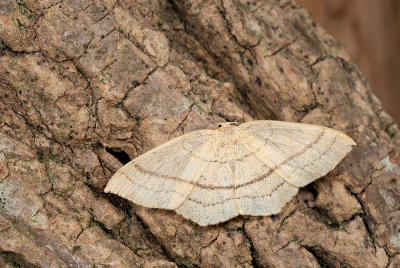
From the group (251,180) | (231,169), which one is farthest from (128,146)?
(251,180)

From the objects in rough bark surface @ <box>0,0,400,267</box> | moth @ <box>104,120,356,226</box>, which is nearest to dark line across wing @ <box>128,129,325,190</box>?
moth @ <box>104,120,356,226</box>

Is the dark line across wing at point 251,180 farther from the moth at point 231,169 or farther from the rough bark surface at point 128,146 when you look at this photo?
the rough bark surface at point 128,146

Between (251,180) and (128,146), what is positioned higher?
(251,180)

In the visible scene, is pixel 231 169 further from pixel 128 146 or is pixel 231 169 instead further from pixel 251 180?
pixel 128 146

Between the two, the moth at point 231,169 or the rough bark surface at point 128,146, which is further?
the moth at point 231,169

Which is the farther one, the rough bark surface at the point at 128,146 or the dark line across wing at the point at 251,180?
the dark line across wing at the point at 251,180

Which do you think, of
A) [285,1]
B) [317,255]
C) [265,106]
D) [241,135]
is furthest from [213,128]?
[285,1]

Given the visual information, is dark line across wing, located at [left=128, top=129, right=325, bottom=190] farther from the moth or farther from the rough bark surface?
the rough bark surface

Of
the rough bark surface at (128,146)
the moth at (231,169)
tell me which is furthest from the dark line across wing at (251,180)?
the rough bark surface at (128,146)
